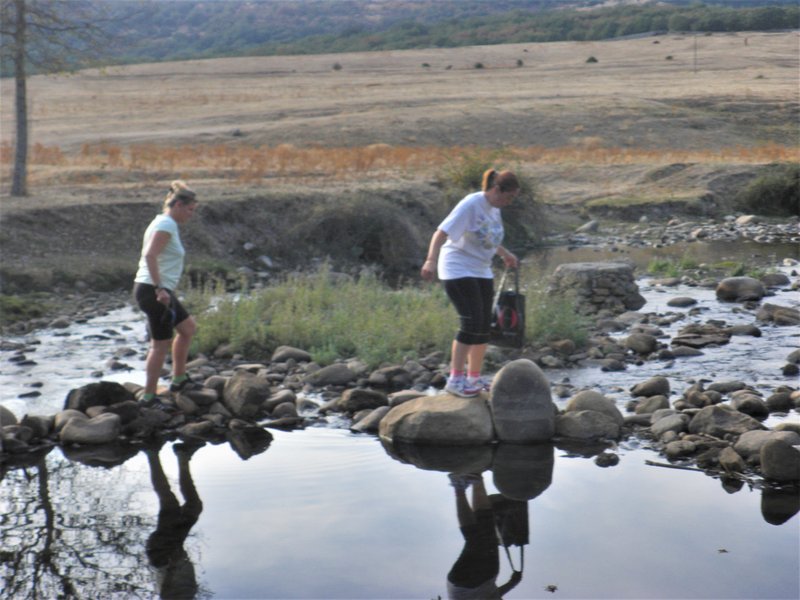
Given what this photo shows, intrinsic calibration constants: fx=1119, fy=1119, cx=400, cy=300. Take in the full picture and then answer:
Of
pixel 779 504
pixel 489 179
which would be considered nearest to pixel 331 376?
pixel 489 179

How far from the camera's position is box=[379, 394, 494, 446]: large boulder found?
896 cm

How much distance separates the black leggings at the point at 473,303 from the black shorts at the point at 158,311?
2.20 meters

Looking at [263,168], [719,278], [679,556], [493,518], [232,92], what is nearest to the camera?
[679,556]

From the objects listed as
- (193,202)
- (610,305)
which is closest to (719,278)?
(610,305)

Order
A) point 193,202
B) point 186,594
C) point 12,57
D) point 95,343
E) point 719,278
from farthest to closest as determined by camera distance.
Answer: point 12,57 → point 719,278 → point 95,343 → point 193,202 → point 186,594

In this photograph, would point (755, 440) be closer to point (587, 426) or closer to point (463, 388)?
point (587, 426)

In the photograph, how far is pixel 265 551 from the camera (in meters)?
6.70

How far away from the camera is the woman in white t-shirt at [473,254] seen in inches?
334

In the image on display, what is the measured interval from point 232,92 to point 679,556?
57.3 m

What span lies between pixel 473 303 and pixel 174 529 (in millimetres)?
2902

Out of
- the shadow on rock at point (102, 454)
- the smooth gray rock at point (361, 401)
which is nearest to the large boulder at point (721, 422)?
the smooth gray rock at point (361, 401)

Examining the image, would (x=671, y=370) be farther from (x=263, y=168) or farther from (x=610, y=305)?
(x=263, y=168)

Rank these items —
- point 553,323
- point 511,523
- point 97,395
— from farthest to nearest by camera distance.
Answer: point 553,323
point 97,395
point 511,523

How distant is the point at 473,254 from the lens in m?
8.62
